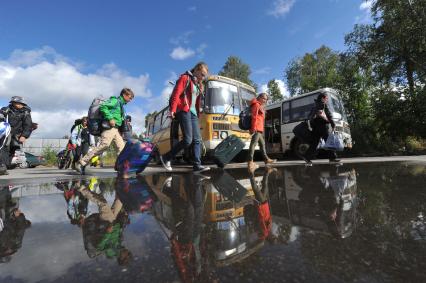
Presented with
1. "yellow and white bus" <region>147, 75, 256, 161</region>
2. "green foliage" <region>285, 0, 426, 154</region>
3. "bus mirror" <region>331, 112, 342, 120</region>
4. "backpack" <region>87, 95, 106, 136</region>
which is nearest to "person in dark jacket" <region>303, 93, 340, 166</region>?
"yellow and white bus" <region>147, 75, 256, 161</region>

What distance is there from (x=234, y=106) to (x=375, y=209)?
306 inches

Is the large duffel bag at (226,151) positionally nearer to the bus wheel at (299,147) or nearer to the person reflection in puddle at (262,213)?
the bus wheel at (299,147)

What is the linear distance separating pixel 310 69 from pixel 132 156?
37056 millimetres

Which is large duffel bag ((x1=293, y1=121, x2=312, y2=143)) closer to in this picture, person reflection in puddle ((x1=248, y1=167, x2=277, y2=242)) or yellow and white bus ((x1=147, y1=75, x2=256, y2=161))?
yellow and white bus ((x1=147, y1=75, x2=256, y2=161))

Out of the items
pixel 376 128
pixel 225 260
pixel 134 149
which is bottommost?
pixel 225 260

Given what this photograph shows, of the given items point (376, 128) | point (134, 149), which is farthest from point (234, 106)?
point (376, 128)

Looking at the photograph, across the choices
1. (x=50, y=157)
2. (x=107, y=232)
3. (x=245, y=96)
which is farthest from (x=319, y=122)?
(x=50, y=157)

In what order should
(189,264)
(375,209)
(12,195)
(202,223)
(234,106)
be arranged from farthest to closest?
(234,106)
(12,195)
(375,209)
(202,223)
(189,264)

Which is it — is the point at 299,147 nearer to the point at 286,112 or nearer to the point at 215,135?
the point at 215,135

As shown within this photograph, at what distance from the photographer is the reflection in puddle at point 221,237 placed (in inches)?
44.6

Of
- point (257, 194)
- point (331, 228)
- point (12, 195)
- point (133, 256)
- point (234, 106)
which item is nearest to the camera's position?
point (133, 256)

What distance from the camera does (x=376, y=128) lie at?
57.8ft

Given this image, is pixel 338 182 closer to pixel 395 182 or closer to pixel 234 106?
pixel 395 182

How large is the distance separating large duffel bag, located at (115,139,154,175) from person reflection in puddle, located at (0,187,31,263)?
2149 millimetres
